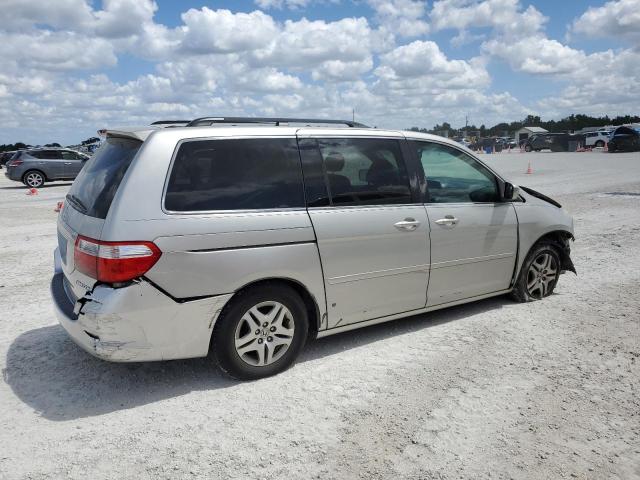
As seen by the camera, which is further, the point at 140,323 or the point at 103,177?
the point at 103,177

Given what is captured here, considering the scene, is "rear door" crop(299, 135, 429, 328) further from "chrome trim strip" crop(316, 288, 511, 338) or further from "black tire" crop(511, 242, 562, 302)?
"black tire" crop(511, 242, 562, 302)

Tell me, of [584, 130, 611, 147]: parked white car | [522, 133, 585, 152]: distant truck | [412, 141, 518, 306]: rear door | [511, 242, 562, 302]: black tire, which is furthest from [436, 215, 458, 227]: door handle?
[584, 130, 611, 147]: parked white car

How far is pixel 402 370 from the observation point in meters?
4.04

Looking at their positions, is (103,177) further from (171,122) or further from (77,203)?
(171,122)

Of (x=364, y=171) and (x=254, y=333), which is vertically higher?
(x=364, y=171)

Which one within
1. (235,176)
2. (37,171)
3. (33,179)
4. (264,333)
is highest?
(37,171)

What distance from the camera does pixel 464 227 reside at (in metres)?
4.74

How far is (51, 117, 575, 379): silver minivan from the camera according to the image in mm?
3385

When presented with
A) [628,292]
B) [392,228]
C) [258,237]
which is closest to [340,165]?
[392,228]

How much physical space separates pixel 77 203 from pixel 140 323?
3.97 ft

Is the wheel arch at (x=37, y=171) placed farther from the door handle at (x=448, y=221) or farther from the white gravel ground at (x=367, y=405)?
the door handle at (x=448, y=221)

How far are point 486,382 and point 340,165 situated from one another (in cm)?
195

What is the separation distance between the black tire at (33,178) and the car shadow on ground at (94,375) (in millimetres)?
20800

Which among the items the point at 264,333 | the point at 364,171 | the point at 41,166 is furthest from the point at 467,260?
the point at 41,166
